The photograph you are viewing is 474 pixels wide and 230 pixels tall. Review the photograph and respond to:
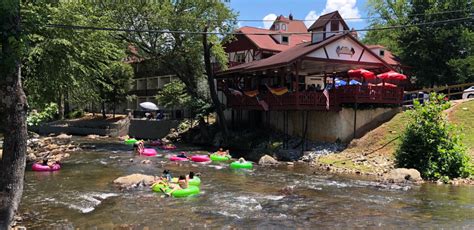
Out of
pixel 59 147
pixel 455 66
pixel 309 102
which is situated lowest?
pixel 59 147

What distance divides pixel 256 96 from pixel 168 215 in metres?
18.3

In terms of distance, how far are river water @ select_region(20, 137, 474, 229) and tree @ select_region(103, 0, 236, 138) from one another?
1639cm

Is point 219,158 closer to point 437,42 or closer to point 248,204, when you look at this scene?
point 248,204

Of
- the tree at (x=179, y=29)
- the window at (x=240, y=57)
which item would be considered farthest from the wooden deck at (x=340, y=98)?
the window at (x=240, y=57)

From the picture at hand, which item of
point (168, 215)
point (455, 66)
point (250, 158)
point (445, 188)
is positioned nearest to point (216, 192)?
point (168, 215)

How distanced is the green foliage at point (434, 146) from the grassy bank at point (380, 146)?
138 cm

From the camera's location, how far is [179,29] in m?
34.9

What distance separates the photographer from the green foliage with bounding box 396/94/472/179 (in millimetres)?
19141

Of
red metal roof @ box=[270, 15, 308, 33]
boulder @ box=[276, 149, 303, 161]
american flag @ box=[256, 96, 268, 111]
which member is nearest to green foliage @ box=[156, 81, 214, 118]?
american flag @ box=[256, 96, 268, 111]

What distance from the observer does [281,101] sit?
28.0 metres

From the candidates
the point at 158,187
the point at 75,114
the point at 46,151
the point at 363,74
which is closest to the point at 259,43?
the point at 363,74

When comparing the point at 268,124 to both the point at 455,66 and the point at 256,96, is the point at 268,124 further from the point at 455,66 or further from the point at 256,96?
the point at 455,66

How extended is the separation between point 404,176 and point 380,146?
203 inches

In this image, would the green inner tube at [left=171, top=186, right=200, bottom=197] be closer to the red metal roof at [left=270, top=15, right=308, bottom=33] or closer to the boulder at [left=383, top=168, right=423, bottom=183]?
the boulder at [left=383, top=168, right=423, bottom=183]
